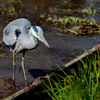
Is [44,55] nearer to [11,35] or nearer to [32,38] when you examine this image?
[11,35]

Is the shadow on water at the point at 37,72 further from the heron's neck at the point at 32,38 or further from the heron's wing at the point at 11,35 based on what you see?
the heron's neck at the point at 32,38

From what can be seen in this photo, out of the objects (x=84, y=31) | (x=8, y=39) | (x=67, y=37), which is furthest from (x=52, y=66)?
(x=84, y=31)

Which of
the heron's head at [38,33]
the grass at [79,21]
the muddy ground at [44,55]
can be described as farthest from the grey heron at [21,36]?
the grass at [79,21]

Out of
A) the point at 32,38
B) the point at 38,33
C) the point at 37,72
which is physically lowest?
the point at 37,72

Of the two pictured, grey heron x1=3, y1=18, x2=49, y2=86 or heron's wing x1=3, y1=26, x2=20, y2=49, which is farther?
heron's wing x1=3, y1=26, x2=20, y2=49

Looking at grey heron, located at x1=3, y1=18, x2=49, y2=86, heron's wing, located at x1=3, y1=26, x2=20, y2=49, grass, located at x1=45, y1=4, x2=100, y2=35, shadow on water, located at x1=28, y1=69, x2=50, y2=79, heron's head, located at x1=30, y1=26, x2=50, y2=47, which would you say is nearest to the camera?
heron's head, located at x1=30, y1=26, x2=50, y2=47

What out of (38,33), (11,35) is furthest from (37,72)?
(38,33)

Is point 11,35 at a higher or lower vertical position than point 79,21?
higher

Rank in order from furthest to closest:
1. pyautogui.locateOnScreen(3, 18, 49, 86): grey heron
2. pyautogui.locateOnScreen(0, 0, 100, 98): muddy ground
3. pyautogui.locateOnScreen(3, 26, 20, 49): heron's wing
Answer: pyautogui.locateOnScreen(0, 0, 100, 98): muddy ground, pyautogui.locateOnScreen(3, 26, 20, 49): heron's wing, pyautogui.locateOnScreen(3, 18, 49, 86): grey heron

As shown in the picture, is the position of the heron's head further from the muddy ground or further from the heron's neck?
the muddy ground

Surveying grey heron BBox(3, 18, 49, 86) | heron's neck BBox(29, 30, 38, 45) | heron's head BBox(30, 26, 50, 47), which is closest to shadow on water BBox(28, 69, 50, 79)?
grey heron BBox(3, 18, 49, 86)

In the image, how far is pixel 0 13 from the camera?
8.75 m

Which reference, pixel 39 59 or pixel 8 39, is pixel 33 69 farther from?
pixel 8 39

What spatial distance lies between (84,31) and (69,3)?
3.94 m
